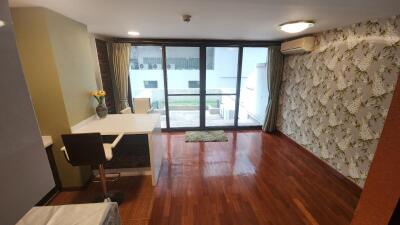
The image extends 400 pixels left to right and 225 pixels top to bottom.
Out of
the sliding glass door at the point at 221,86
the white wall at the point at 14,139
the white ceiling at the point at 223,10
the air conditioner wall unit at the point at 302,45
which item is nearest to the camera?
the white wall at the point at 14,139

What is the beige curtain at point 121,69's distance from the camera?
384cm

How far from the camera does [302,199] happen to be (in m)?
2.32

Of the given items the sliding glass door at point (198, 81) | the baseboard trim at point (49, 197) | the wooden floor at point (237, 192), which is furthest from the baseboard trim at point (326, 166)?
the baseboard trim at point (49, 197)

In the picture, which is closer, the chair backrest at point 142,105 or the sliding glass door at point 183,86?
the chair backrest at point 142,105

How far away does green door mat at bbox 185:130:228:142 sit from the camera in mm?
4113

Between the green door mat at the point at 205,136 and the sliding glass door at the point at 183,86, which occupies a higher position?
the sliding glass door at the point at 183,86

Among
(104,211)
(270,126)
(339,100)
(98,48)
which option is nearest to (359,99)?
(339,100)

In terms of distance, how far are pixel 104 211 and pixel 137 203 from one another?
44.3 inches

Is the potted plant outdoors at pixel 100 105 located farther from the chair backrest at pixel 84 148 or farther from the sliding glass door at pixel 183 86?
the sliding glass door at pixel 183 86

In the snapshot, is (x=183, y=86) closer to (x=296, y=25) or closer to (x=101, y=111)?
(x=101, y=111)

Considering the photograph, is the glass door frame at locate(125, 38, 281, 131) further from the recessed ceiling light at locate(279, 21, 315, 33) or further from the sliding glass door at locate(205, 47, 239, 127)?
the recessed ceiling light at locate(279, 21, 315, 33)

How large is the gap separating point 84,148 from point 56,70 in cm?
93

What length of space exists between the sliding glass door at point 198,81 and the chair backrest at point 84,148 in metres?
2.65

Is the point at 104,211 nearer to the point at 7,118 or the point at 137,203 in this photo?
the point at 7,118
